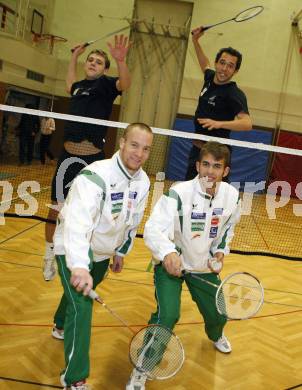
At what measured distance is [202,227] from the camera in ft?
12.8

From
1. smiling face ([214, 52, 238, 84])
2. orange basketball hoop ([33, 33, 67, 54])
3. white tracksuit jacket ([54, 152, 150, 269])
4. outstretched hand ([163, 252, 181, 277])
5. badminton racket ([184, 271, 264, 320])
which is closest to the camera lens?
white tracksuit jacket ([54, 152, 150, 269])

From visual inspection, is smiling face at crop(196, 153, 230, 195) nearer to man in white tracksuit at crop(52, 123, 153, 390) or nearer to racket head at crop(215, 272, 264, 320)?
man in white tracksuit at crop(52, 123, 153, 390)

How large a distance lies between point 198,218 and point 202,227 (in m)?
0.10

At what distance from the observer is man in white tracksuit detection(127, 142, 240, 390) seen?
11.9ft

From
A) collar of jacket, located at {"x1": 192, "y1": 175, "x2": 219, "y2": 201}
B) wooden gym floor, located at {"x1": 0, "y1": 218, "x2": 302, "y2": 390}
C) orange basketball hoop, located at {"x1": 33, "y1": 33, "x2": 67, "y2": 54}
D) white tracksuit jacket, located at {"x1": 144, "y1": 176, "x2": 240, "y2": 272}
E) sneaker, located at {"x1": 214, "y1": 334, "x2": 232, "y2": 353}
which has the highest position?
orange basketball hoop, located at {"x1": 33, "y1": 33, "x2": 67, "y2": 54}

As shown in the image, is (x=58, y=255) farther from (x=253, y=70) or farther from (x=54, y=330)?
(x=253, y=70)

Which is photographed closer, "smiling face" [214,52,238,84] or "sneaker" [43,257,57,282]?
"smiling face" [214,52,238,84]

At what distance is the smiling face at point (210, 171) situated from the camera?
381 cm

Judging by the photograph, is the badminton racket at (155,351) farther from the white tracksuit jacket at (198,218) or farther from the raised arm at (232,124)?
the raised arm at (232,124)

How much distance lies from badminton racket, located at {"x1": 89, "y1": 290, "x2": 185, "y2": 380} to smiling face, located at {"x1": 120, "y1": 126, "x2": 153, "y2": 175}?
113cm

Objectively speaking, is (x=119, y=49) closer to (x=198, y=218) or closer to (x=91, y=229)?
(x=198, y=218)

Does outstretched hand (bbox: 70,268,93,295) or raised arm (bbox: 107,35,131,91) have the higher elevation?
raised arm (bbox: 107,35,131,91)

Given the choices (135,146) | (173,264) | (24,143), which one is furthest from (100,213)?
(24,143)

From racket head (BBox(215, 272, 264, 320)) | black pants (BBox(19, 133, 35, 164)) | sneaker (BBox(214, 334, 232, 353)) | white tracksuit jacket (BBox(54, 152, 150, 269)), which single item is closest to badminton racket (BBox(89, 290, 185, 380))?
white tracksuit jacket (BBox(54, 152, 150, 269))
